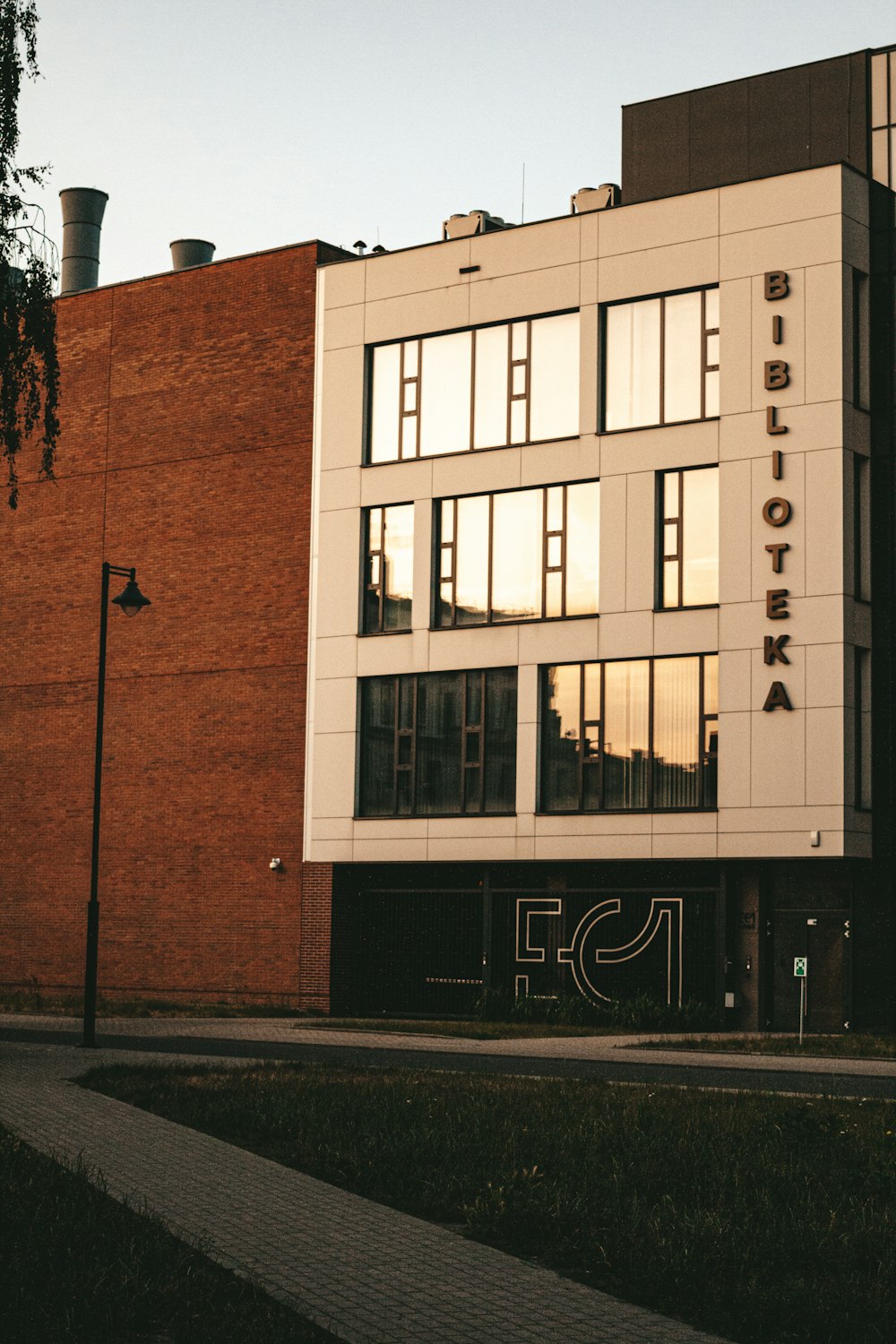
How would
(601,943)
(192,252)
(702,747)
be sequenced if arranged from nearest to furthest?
(702,747), (601,943), (192,252)

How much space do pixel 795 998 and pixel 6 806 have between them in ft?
61.1

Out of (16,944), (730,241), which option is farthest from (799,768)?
(16,944)

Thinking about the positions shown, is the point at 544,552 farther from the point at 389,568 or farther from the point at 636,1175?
the point at 636,1175

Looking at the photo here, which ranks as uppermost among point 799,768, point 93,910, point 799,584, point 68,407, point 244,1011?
point 68,407

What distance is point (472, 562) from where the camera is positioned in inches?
1305

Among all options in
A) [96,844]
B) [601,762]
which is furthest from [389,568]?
[96,844]

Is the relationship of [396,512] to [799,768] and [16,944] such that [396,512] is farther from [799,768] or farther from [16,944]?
[16,944]

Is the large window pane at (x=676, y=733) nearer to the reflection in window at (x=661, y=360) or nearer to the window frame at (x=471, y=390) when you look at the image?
the reflection in window at (x=661, y=360)

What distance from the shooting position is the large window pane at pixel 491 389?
33.1 metres

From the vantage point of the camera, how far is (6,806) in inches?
1543

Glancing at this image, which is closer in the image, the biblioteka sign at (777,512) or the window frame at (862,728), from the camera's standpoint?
the window frame at (862,728)

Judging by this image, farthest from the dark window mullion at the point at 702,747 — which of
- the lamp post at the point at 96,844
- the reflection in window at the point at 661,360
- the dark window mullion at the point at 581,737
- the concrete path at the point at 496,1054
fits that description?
the lamp post at the point at 96,844

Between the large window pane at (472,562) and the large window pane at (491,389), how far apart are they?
1.19 m

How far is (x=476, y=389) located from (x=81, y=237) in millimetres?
18926
